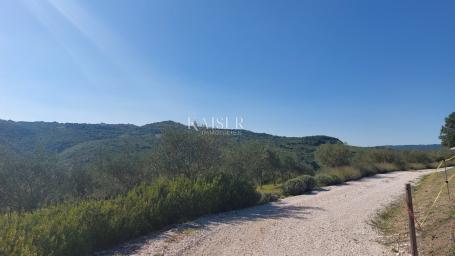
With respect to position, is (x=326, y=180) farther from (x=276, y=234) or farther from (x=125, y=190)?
(x=276, y=234)

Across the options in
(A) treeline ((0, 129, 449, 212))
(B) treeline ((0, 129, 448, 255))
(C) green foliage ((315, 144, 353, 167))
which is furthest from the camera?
(C) green foliage ((315, 144, 353, 167))

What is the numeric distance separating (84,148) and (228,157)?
38.1 m

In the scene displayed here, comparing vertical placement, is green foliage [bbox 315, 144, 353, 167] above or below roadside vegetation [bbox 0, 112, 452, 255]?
above

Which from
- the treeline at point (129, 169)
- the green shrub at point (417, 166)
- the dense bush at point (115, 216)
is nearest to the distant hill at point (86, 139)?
the treeline at point (129, 169)

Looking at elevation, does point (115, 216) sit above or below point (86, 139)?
below

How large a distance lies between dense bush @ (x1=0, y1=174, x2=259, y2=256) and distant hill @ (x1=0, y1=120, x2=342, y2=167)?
713 cm

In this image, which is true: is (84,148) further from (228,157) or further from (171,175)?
(171,175)

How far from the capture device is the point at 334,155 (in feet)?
126

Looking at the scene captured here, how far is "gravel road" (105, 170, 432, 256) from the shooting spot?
8.88 metres

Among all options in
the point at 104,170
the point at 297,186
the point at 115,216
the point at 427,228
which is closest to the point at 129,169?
the point at 104,170

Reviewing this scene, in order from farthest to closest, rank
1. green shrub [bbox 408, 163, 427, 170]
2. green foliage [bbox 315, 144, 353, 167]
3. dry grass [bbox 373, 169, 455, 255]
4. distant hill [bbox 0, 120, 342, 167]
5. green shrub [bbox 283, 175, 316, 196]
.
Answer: green shrub [bbox 408, 163, 427, 170] → green foliage [bbox 315, 144, 353, 167] → distant hill [bbox 0, 120, 342, 167] → green shrub [bbox 283, 175, 316, 196] → dry grass [bbox 373, 169, 455, 255]

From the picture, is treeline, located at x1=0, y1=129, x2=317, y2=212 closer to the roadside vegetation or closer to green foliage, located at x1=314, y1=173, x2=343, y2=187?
the roadside vegetation

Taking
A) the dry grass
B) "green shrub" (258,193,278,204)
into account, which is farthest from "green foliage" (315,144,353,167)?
the dry grass

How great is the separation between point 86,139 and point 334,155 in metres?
55.4
